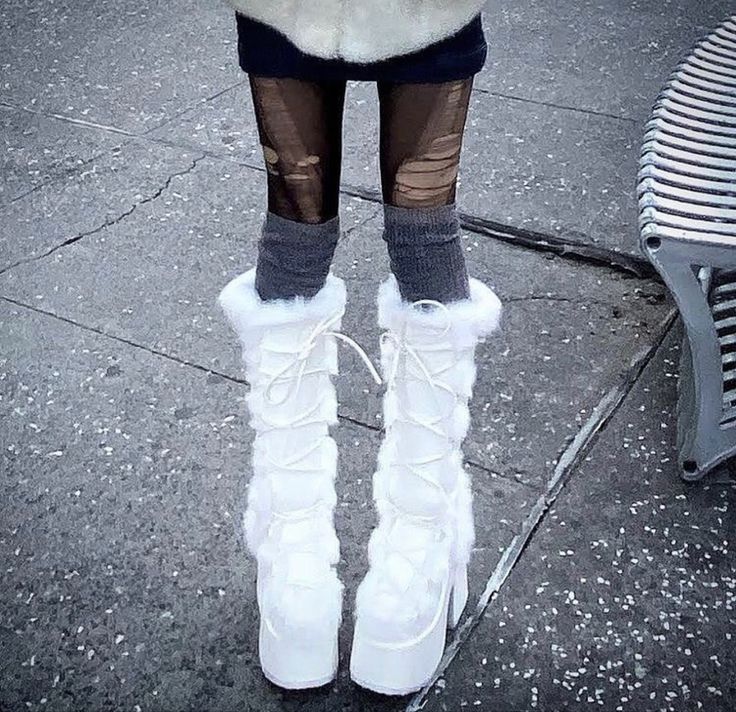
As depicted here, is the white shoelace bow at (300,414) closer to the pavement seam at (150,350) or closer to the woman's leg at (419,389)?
the woman's leg at (419,389)

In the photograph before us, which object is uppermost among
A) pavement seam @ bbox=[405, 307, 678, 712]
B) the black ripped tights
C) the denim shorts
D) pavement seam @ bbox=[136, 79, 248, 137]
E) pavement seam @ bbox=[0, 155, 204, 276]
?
the denim shorts

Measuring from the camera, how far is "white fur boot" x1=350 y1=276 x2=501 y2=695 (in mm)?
1350

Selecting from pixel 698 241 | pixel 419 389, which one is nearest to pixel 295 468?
pixel 419 389

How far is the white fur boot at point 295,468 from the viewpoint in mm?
1368

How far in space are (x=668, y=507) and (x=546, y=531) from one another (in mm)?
232

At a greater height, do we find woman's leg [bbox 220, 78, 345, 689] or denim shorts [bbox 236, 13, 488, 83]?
denim shorts [bbox 236, 13, 488, 83]

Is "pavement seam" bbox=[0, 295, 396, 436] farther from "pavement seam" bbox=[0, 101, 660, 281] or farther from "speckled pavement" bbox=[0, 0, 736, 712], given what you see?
"pavement seam" bbox=[0, 101, 660, 281]

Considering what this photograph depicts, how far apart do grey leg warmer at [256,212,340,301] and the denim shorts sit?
19cm

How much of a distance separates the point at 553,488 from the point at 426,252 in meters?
0.69

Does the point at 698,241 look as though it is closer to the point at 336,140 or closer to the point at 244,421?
the point at 336,140

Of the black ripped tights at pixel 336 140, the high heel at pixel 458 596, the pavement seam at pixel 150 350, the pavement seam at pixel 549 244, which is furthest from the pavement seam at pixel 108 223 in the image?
the high heel at pixel 458 596

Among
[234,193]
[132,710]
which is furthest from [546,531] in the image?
[234,193]

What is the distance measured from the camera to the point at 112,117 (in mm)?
3209

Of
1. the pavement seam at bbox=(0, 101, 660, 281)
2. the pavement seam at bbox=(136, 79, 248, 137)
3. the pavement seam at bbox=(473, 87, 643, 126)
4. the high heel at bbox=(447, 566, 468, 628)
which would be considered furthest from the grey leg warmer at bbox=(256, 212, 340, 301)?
the pavement seam at bbox=(473, 87, 643, 126)
